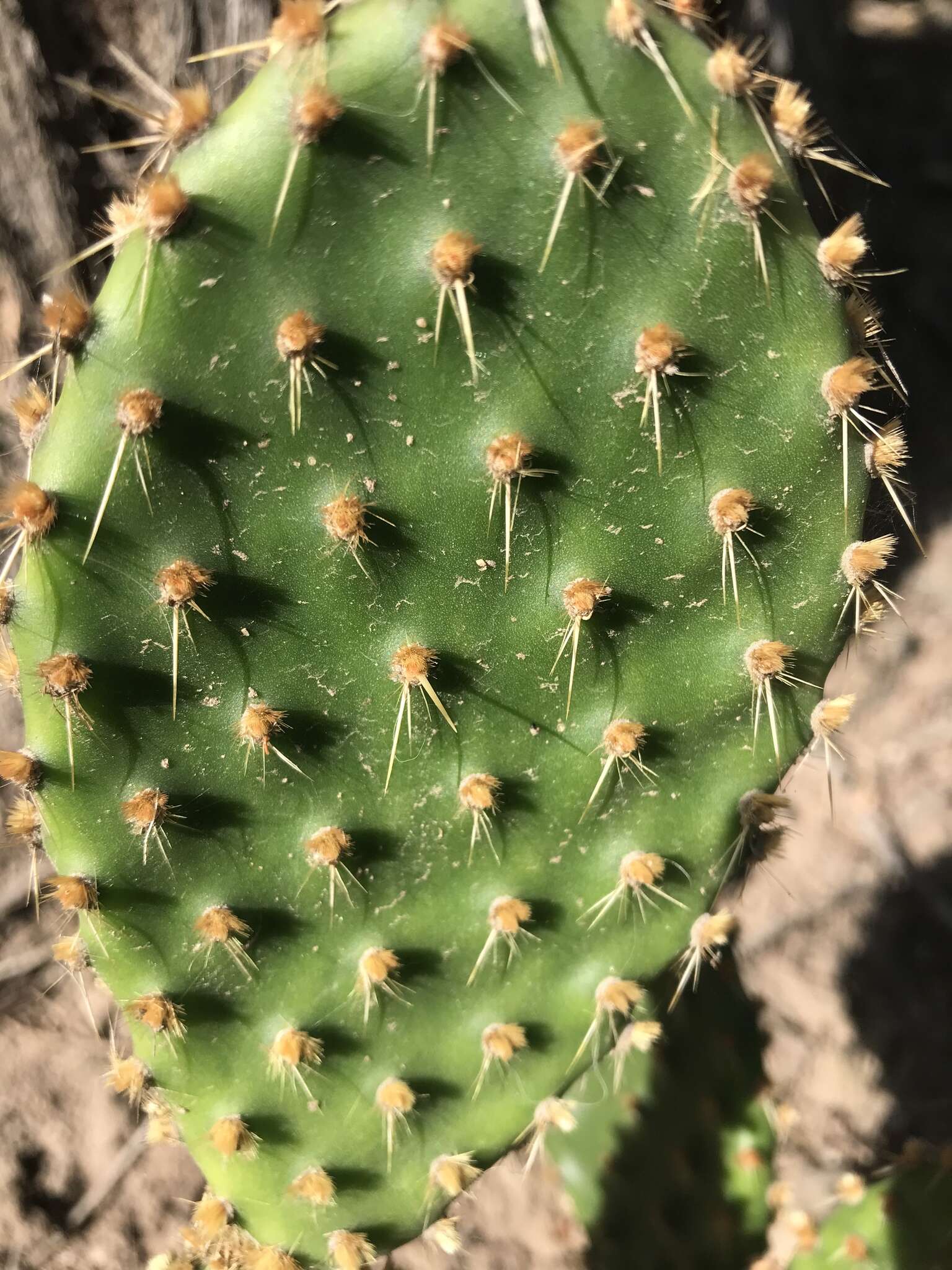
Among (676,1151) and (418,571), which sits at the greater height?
(418,571)

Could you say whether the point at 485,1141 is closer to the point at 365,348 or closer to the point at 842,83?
the point at 365,348

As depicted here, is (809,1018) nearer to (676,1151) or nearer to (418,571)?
(676,1151)

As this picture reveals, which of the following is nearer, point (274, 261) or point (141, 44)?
point (274, 261)

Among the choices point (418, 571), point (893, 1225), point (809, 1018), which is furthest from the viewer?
point (809, 1018)

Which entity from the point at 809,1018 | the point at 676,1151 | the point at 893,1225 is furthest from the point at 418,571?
the point at 809,1018

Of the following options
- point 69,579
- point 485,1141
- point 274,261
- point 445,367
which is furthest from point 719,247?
point 485,1141

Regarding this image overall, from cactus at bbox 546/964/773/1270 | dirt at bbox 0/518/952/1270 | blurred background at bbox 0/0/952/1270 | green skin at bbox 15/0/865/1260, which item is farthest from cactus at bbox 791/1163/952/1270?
green skin at bbox 15/0/865/1260
